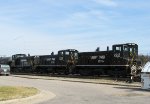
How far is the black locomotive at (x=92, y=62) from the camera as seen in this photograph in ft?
123

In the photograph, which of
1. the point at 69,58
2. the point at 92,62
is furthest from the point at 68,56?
the point at 92,62

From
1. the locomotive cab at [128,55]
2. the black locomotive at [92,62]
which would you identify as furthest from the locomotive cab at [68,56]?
the locomotive cab at [128,55]

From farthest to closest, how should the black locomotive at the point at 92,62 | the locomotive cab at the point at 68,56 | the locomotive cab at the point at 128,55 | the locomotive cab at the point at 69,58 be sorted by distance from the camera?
the locomotive cab at the point at 68,56 → the locomotive cab at the point at 69,58 → the black locomotive at the point at 92,62 → the locomotive cab at the point at 128,55

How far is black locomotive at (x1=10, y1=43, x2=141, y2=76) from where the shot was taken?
123ft

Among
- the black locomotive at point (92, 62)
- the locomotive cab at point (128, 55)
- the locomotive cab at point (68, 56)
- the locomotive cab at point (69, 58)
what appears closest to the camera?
the locomotive cab at point (128, 55)

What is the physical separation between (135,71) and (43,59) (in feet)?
71.1

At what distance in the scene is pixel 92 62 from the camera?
42469mm

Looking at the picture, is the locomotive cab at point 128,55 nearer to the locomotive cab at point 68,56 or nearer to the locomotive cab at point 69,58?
the locomotive cab at point 69,58

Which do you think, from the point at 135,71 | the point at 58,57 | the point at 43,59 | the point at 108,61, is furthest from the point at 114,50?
the point at 43,59

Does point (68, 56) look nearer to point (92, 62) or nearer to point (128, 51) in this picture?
point (92, 62)

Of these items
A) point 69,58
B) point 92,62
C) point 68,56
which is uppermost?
point 68,56

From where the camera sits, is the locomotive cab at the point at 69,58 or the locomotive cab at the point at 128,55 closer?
the locomotive cab at the point at 128,55

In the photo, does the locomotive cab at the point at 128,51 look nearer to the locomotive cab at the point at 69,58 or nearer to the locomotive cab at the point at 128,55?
the locomotive cab at the point at 128,55

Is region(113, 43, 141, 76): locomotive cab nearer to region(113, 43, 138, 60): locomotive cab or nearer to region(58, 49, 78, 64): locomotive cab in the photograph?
region(113, 43, 138, 60): locomotive cab
